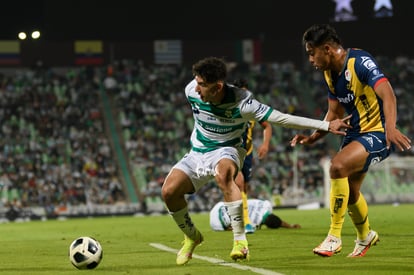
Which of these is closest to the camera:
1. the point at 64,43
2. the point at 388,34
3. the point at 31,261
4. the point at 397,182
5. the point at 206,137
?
the point at 206,137

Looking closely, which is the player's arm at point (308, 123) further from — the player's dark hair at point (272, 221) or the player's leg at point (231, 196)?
the player's dark hair at point (272, 221)

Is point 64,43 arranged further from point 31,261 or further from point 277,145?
point 31,261

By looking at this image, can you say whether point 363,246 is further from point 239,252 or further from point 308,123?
point 308,123

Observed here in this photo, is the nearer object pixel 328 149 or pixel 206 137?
pixel 206 137

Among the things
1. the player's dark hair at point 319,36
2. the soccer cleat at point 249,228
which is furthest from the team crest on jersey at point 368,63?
the soccer cleat at point 249,228

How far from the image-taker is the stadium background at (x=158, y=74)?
3166 centimetres

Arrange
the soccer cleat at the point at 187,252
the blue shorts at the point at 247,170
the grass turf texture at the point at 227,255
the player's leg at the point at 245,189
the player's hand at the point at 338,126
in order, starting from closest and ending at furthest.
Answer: the grass turf texture at the point at 227,255
the player's hand at the point at 338,126
the soccer cleat at the point at 187,252
the player's leg at the point at 245,189
the blue shorts at the point at 247,170

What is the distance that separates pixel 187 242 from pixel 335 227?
1510mm

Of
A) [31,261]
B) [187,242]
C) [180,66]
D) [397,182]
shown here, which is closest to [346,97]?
[187,242]

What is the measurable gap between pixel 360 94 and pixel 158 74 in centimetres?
3204

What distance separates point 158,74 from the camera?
131 ft

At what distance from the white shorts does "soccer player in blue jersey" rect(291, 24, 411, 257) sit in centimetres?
64

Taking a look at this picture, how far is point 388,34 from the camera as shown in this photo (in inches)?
1671

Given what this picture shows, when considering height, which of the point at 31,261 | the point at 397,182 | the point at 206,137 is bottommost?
the point at 397,182
